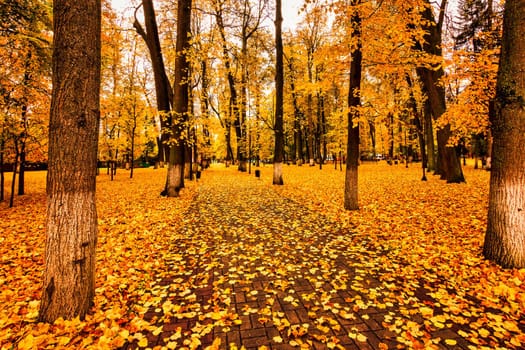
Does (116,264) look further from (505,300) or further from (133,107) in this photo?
(133,107)

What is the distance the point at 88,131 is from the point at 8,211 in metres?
9.52

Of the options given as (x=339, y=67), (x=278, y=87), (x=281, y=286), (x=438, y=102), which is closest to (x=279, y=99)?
(x=278, y=87)

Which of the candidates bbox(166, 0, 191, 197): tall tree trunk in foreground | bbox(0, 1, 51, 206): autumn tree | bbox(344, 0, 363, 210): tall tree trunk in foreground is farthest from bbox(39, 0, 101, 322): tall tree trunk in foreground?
bbox(0, 1, 51, 206): autumn tree

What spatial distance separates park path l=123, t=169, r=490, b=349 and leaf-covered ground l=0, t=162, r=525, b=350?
2 cm

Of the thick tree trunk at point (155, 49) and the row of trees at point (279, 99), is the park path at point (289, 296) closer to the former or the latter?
the row of trees at point (279, 99)

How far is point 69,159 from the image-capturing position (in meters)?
2.94

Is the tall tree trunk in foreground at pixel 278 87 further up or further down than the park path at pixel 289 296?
further up

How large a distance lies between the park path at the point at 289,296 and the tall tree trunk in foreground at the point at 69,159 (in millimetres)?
1051

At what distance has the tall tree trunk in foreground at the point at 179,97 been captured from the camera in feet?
36.3

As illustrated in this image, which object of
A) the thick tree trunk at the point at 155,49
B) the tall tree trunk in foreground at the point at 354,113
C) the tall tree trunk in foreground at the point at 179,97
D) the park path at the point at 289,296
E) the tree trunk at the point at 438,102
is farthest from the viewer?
the tree trunk at the point at 438,102

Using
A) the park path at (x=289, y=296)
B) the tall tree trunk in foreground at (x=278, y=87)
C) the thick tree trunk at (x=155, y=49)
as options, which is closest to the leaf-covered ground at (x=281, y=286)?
the park path at (x=289, y=296)

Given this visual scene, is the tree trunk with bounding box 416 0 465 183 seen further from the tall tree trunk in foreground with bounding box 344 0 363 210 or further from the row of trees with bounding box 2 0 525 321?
the tall tree trunk in foreground with bounding box 344 0 363 210

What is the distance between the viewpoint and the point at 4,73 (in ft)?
30.7

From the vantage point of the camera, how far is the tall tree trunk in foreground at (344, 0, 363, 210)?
804cm
